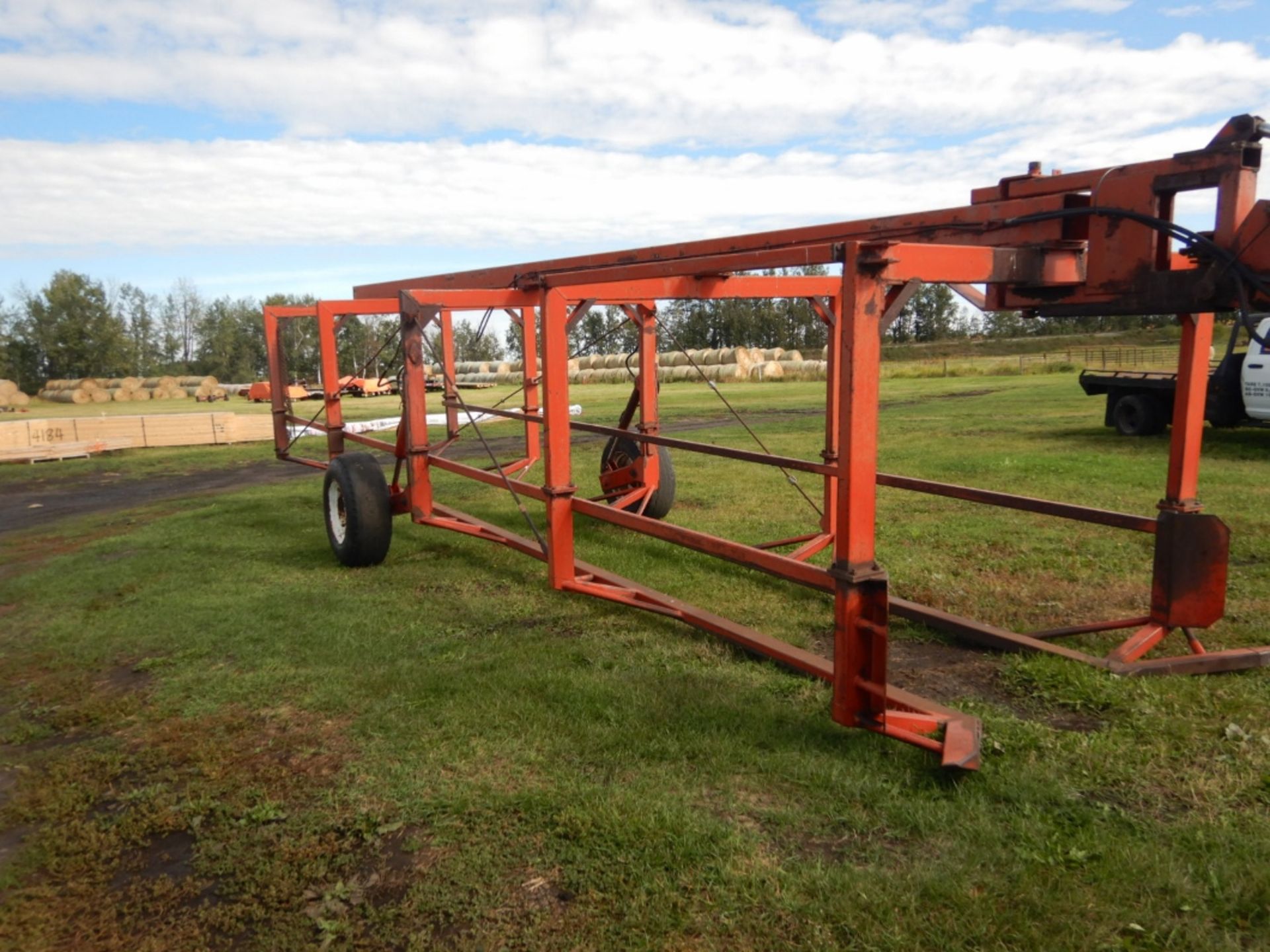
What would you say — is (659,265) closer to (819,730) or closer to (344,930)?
(819,730)

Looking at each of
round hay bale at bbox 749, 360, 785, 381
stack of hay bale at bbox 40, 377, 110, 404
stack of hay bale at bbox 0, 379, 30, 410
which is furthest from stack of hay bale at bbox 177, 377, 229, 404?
round hay bale at bbox 749, 360, 785, 381

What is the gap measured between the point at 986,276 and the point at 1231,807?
2.31 m

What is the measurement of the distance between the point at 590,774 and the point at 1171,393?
1389 centimetres

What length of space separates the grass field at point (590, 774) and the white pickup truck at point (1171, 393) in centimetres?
624

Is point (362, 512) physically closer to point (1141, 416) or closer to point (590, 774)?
point (590, 774)

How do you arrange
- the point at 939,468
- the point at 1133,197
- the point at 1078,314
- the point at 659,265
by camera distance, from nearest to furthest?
the point at 1133,197 → the point at 1078,314 → the point at 659,265 → the point at 939,468

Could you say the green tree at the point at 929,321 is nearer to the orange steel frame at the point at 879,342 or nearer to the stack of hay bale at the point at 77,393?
the stack of hay bale at the point at 77,393

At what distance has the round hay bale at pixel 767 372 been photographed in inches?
1700

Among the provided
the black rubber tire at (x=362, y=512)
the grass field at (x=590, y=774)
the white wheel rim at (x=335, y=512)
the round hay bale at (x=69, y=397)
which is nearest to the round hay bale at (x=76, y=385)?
the round hay bale at (x=69, y=397)

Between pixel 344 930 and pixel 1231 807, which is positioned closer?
pixel 344 930

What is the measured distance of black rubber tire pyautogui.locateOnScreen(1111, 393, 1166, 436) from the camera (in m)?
15.0

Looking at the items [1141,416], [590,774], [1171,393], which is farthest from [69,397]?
[590,774]

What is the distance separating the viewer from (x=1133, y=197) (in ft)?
12.7

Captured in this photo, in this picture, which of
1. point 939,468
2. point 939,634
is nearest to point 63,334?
point 939,468
